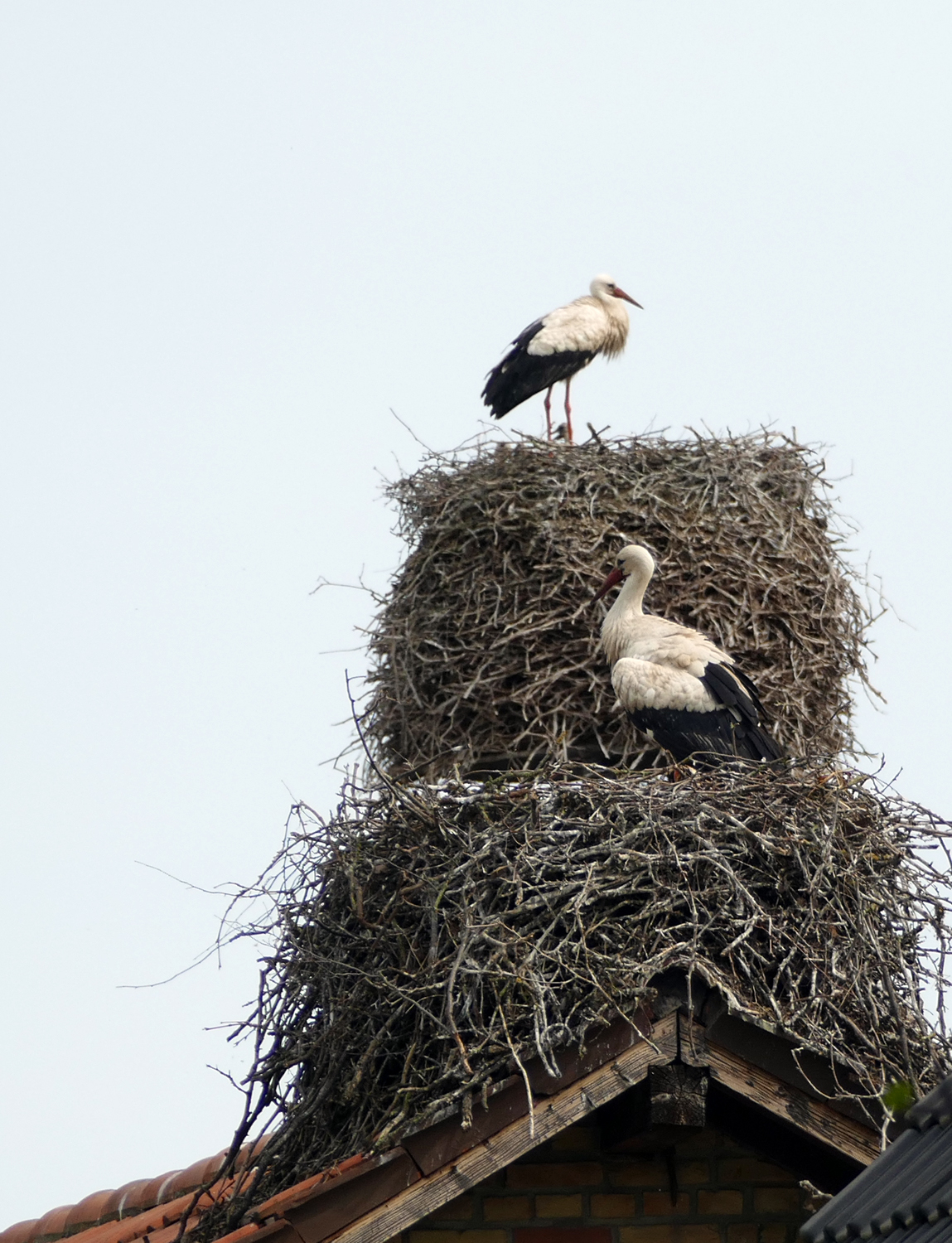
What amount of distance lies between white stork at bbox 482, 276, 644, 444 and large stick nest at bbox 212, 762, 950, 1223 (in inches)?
178

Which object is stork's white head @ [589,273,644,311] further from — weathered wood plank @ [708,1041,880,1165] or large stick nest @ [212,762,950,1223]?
weathered wood plank @ [708,1041,880,1165]

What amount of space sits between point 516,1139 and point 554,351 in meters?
6.12

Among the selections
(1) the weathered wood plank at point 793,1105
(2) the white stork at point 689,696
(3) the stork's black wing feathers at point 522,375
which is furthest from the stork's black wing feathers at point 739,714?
(3) the stork's black wing feathers at point 522,375

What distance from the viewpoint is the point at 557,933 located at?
16.2 feet

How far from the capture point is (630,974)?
179 inches

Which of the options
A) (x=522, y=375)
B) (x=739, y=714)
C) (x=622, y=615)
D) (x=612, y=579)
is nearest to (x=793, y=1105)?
(x=739, y=714)

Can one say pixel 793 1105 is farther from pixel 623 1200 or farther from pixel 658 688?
pixel 658 688

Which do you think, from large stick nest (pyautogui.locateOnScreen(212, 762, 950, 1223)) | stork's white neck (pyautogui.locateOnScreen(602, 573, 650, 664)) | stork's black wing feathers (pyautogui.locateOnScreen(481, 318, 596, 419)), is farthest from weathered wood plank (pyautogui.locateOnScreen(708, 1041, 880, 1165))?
stork's black wing feathers (pyautogui.locateOnScreen(481, 318, 596, 419))

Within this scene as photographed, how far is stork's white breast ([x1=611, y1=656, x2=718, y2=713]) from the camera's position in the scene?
705 cm

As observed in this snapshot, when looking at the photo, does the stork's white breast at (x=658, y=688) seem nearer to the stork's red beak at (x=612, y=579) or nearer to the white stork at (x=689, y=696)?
the white stork at (x=689, y=696)

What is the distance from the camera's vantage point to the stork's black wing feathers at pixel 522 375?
978 cm

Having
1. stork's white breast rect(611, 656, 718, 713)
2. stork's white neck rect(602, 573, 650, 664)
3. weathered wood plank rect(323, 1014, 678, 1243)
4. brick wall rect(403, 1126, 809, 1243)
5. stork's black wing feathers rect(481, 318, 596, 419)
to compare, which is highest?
stork's black wing feathers rect(481, 318, 596, 419)

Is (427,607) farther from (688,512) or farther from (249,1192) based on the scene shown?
(249,1192)

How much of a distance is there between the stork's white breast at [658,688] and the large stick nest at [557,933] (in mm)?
1444
